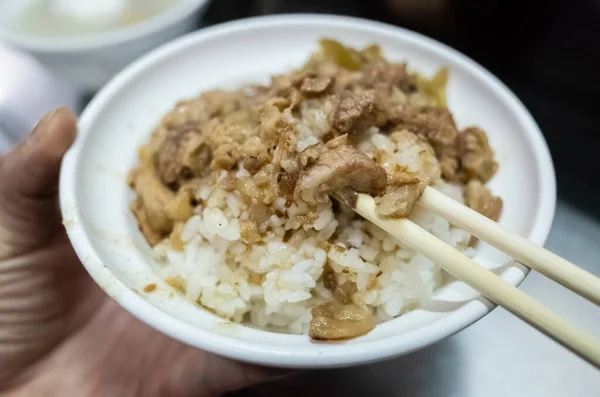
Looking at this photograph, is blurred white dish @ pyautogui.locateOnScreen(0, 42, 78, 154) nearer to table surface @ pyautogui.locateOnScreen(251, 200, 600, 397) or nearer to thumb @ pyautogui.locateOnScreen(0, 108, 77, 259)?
thumb @ pyautogui.locateOnScreen(0, 108, 77, 259)

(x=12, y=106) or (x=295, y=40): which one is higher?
(x=295, y=40)

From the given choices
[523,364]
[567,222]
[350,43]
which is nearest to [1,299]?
[350,43]

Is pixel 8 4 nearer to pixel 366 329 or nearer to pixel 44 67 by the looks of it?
pixel 44 67

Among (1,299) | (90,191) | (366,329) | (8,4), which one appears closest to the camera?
(366,329)

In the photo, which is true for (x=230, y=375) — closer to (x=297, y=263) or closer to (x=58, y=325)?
(x=297, y=263)

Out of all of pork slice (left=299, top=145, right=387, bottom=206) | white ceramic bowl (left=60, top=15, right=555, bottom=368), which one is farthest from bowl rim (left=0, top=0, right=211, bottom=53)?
pork slice (left=299, top=145, right=387, bottom=206)

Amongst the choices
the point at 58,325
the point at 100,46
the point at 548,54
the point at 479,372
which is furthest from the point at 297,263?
the point at 548,54

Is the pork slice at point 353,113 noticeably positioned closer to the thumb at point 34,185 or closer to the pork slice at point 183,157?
the pork slice at point 183,157
